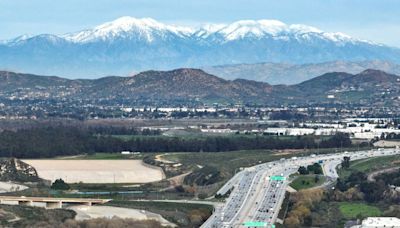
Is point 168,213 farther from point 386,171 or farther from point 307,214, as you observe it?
point 386,171

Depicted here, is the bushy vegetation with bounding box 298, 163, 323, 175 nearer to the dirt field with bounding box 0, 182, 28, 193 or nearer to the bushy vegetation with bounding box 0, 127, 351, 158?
the dirt field with bounding box 0, 182, 28, 193

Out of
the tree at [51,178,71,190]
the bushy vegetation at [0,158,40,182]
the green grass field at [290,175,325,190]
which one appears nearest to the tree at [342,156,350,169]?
the green grass field at [290,175,325,190]

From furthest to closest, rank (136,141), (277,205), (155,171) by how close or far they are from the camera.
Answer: (136,141) → (155,171) → (277,205)

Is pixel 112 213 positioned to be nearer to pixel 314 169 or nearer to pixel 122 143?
pixel 314 169

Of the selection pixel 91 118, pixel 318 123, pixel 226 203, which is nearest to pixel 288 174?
pixel 226 203

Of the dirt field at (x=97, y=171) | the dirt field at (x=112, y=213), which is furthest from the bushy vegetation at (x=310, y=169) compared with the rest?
the dirt field at (x=112, y=213)

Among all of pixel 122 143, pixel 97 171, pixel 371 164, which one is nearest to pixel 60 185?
pixel 97 171
